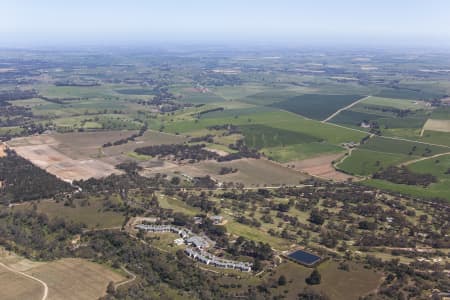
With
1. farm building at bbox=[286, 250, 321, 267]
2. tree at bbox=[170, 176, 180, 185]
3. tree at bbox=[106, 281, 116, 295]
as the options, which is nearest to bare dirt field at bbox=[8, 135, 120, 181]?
tree at bbox=[170, 176, 180, 185]

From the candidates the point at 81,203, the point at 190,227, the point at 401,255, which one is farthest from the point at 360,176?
the point at 81,203

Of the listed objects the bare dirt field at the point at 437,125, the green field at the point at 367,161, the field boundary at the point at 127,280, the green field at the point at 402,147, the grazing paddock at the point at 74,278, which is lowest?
the field boundary at the point at 127,280

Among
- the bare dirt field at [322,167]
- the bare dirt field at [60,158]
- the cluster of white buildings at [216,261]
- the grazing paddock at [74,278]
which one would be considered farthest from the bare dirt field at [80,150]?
the cluster of white buildings at [216,261]

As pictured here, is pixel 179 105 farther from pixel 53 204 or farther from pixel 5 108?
pixel 53 204

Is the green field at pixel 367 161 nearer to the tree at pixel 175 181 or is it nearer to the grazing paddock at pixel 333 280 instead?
the tree at pixel 175 181

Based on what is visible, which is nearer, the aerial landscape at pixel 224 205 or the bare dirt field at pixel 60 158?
the aerial landscape at pixel 224 205

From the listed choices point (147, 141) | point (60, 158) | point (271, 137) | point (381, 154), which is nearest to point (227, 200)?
point (60, 158)

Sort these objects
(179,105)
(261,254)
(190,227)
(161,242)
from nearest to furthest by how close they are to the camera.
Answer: (261,254), (161,242), (190,227), (179,105)
